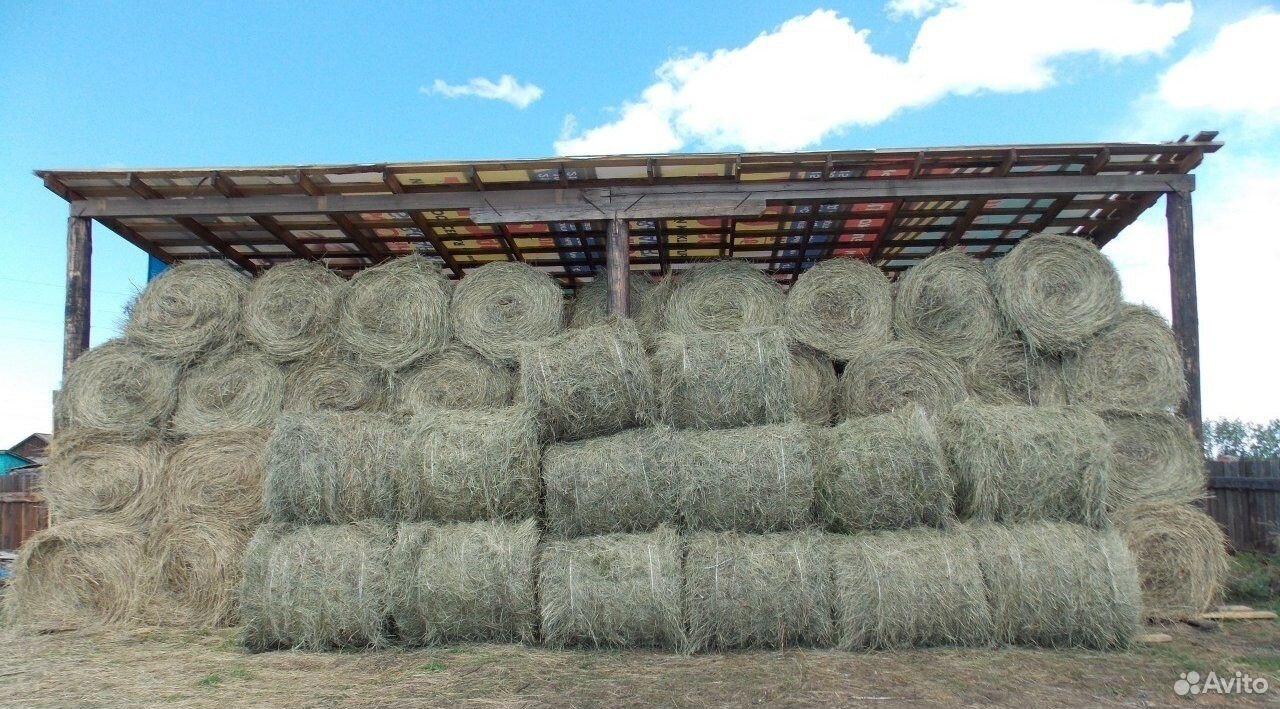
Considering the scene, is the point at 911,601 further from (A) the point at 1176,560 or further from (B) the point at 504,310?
(B) the point at 504,310

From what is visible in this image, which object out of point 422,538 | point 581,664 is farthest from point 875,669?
point 422,538

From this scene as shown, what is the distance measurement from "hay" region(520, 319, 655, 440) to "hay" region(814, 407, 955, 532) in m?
1.48

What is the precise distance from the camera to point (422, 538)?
6.42 meters

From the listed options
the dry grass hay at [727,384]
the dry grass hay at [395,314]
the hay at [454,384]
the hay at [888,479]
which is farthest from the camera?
the dry grass hay at [395,314]

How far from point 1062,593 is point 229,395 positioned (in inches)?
282

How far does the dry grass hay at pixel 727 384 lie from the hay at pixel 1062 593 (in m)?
1.88

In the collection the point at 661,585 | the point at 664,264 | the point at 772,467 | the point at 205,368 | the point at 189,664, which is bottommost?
the point at 189,664

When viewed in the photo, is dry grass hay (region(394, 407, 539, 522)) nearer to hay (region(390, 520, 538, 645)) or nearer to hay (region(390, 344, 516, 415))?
hay (region(390, 520, 538, 645))

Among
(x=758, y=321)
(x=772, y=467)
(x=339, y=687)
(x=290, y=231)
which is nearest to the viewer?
(x=339, y=687)

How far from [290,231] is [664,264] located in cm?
438

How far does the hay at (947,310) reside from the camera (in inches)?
302

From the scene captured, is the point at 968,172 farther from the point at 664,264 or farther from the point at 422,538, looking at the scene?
the point at 422,538

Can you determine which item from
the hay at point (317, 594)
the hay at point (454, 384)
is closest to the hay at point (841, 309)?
the hay at point (454, 384)

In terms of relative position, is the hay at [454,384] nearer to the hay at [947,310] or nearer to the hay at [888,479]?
the hay at [888,479]
